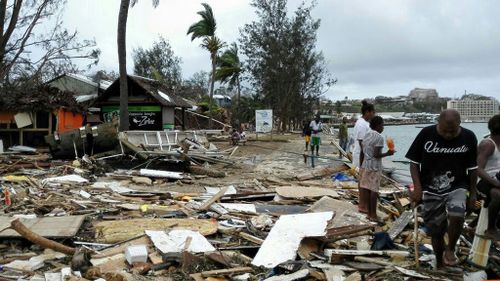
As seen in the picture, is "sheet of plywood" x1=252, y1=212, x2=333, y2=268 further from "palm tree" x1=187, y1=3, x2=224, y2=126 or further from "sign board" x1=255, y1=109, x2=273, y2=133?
"palm tree" x1=187, y1=3, x2=224, y2=126

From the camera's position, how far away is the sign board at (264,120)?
29395 millimetres

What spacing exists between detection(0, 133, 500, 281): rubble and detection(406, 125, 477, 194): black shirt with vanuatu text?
2.50 feet

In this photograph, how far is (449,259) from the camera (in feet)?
16.4

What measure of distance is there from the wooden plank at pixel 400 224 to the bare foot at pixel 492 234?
1456mm

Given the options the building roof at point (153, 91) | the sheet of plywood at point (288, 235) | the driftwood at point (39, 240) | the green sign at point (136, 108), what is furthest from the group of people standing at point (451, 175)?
the green sign at point (136, 108)

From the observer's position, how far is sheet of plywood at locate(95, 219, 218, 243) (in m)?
6.37

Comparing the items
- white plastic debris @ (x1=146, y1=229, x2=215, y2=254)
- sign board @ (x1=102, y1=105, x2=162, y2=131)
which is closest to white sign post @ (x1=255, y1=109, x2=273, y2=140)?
sign board @ (x1=102, y1=105, x2=162, y2=131)

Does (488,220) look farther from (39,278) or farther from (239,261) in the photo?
(39,278)

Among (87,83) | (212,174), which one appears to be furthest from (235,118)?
(212,174)

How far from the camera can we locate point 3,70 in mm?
23141

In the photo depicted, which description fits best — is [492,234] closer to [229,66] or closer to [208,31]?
[208,31]

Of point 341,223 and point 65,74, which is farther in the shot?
point 65,74

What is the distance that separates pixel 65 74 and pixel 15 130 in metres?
7.22

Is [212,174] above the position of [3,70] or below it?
below
